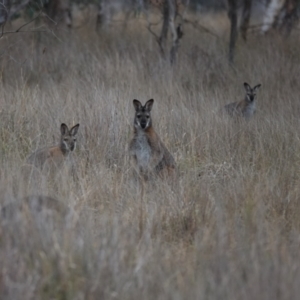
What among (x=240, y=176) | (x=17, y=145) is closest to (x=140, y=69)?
(x=17, y=145)

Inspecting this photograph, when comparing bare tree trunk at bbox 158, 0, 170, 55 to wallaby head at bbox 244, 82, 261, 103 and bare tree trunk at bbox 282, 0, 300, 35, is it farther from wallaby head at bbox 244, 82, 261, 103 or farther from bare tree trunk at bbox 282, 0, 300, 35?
bare tree trunk at bbox 282, 0, 300, 35

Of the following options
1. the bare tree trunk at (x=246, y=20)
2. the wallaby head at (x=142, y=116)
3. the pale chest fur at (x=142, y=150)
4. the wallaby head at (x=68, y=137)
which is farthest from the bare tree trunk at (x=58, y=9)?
the pale chest fur at (x=142, y=150)

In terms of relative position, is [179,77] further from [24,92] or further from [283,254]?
[283,254]

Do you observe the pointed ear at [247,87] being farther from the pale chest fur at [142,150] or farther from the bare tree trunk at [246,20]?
the bare tree trunk at [246,20]

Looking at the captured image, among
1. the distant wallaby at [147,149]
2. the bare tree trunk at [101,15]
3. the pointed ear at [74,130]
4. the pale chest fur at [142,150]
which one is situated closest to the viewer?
the distant wallaby at [147,149]

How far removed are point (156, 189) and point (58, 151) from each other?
5.72 feet

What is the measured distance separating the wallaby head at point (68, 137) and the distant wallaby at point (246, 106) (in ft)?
7.40

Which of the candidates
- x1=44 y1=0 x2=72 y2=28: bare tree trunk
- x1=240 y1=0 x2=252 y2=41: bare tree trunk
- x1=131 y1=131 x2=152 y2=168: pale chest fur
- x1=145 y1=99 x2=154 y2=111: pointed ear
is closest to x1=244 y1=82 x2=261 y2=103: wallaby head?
x1=145 y1=99 x2=154 y2=111: pointed ear

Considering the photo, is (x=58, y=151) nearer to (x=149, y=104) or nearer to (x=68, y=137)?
(x=68, y=137)

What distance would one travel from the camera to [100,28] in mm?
17062

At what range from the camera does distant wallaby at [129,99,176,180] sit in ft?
25.5

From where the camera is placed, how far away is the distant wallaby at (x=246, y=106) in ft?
33.1

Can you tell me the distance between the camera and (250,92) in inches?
450

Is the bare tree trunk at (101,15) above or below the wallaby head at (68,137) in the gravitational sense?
above
